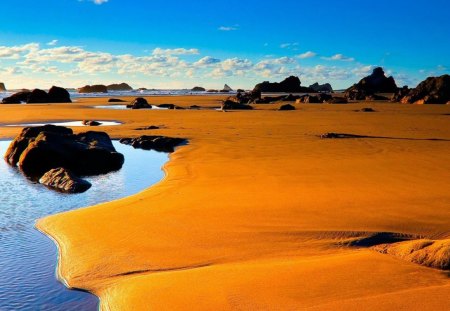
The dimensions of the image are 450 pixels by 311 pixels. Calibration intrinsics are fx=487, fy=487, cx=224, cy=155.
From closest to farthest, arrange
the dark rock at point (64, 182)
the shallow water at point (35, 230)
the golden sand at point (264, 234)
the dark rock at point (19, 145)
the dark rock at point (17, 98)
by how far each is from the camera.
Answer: the golden sand at point (264, 234), the shallow water at point (35, 230), the dark rock at point (64, 182), the dark rock at point (19, 145), the dark rock at point (17, 98)

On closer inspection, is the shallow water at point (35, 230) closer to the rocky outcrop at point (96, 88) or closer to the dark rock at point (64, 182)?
the dark rock at point (64, 182)

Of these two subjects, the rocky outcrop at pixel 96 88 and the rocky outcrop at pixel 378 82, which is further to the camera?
the rocky outcrop at pixel 96 88

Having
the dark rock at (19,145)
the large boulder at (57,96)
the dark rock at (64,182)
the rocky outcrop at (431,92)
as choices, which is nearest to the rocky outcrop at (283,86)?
the large boulder at (57,96)

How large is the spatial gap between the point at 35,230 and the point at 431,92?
141 ft

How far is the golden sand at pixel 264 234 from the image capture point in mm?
4524

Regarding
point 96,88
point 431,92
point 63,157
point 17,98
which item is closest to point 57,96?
point 17,98

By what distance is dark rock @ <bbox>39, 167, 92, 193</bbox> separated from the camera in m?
10.0

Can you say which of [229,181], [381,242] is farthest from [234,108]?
[381,242]

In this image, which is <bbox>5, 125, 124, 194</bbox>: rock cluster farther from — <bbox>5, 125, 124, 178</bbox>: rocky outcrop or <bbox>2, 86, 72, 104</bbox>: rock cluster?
<bbox>2, 86, 72, 104</bbox>: rock cluster

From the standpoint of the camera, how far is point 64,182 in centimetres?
1033

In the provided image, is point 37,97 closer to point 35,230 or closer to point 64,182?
point 64,182

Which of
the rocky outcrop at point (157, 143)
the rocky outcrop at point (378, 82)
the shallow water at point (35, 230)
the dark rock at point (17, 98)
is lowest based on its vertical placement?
the shallow water at point (35, 230)

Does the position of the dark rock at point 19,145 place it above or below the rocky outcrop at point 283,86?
below

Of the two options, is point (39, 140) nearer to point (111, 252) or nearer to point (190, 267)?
→ point (111, 252)
